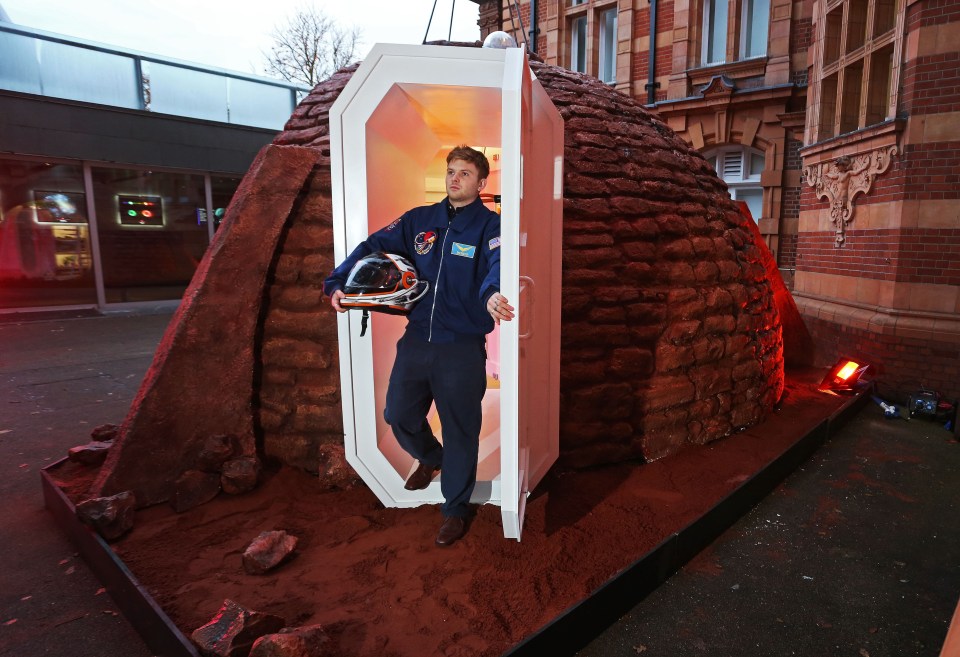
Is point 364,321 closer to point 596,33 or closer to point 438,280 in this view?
point 438,280

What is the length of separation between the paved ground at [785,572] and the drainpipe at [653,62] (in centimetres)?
871

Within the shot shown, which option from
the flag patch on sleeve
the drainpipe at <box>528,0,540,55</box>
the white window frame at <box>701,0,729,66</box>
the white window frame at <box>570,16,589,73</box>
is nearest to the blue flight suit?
the flag patch on sleeve

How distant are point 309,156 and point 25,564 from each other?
2830 millimetres

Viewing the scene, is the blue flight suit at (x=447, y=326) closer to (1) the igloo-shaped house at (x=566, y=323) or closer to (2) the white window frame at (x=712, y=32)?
(1) the igloo-shaped house at (x=566, y=323)

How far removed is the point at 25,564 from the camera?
3.02 metres

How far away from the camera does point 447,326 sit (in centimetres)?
275

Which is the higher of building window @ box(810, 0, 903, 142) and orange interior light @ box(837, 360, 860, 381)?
building window @ box(810, 0, 903, 142)

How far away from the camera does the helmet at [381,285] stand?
8.61 ft

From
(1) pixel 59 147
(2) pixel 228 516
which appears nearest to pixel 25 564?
(2) pixel 228 516

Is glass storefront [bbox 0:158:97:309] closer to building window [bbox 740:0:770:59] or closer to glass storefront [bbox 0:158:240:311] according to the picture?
glass storefront [bbox 0:158:240:311]

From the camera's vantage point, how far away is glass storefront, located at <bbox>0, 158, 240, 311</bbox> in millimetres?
10930

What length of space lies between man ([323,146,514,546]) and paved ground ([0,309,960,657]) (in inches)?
40.7

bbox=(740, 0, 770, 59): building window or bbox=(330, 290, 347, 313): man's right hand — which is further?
bbox=(740, 0, 770, 59): building window

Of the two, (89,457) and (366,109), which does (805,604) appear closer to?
(366,109)
